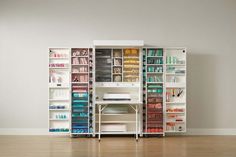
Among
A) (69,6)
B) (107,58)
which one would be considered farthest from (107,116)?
(69,6)

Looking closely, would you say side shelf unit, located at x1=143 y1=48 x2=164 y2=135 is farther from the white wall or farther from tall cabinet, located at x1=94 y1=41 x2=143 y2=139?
the white wall

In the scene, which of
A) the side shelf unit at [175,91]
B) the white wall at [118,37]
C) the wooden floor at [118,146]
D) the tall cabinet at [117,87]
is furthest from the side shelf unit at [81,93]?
the side shelf unit at [175,91]

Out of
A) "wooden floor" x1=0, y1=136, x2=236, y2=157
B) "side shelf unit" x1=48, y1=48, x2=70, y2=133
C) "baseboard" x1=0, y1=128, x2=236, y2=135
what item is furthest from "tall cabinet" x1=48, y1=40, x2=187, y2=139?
"baseboard" x1=0, y1=128, x2=236, y2=135

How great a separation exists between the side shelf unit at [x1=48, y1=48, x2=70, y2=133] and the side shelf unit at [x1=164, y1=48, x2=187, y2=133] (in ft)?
7.45

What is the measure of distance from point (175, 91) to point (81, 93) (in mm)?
2152

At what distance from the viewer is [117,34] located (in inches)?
264

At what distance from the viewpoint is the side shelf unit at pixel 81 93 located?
6242mm

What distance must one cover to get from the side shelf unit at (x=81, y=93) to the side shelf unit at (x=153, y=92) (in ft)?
4.12
